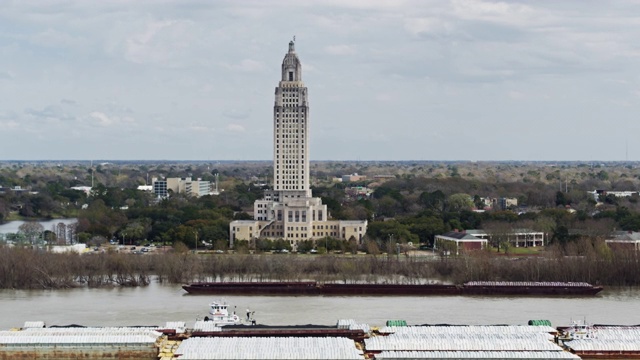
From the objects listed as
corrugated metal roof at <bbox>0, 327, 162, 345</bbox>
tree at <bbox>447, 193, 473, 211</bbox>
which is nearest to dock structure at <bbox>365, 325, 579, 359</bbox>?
corrugated metal roof at <bbox>0, 327, 162, 345</bbox>

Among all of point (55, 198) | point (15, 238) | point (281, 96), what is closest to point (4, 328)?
point (15, 238)

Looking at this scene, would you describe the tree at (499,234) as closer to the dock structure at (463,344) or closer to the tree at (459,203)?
the tree at (459,203)

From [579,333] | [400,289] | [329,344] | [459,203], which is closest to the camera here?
[329,344]

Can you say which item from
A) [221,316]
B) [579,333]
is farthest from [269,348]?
[221,316]

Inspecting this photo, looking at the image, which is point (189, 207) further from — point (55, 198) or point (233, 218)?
point (55, 198)

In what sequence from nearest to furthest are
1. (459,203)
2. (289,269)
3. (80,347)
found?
(80,347)
(289,269)
(459,203)

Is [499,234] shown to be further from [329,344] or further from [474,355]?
[329,344]

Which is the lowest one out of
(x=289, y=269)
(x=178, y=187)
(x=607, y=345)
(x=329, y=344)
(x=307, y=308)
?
(x=307, y=308)
